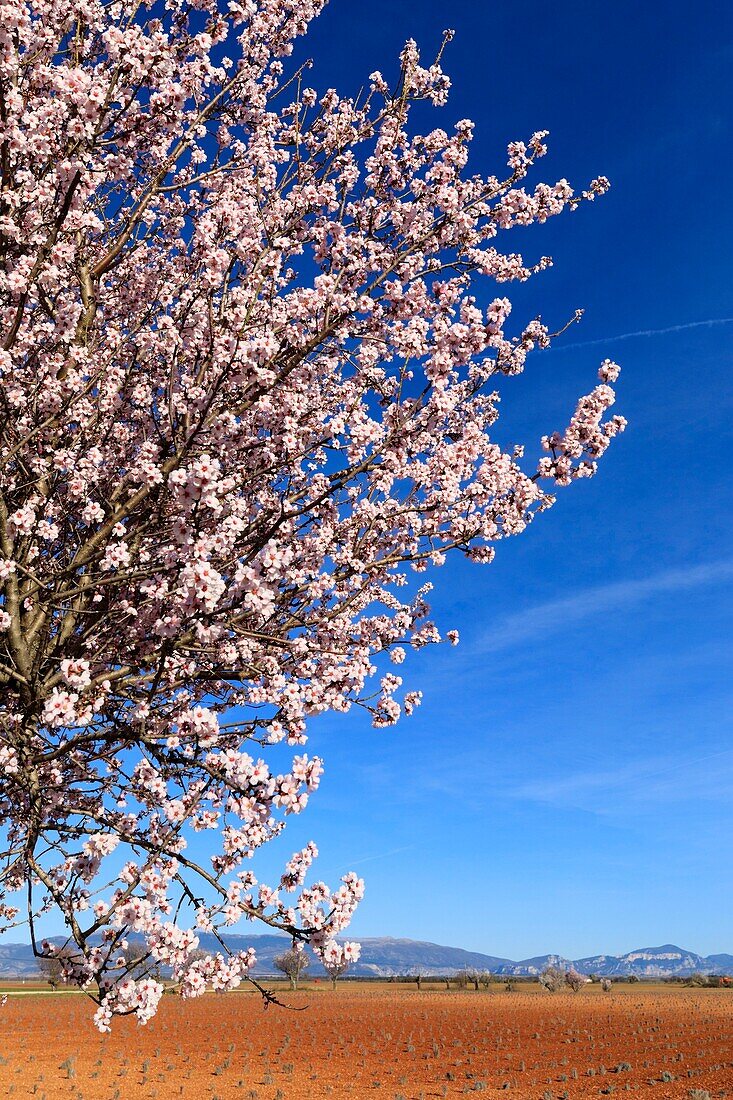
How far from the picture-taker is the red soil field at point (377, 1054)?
97.7ft

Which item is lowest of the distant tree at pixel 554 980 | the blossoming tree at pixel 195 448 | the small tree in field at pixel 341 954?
the distant tree at pixel 554 980

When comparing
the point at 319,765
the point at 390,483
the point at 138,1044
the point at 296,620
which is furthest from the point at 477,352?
the point at 138,1044

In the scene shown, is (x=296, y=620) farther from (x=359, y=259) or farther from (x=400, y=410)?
(x=359, y=259)

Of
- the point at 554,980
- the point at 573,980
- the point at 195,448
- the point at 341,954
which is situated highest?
the point at 195,448

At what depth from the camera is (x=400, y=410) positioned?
8453mm

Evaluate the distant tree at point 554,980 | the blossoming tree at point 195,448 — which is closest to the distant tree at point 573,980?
the distant tree at point 554,980

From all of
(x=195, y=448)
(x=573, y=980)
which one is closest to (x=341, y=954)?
(x=195, y=448)

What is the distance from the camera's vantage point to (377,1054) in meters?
41.0

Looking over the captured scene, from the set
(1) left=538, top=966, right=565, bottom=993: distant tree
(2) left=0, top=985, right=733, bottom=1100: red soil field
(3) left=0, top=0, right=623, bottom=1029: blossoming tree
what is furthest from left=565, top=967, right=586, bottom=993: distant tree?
(3) left=0, top=0, right=623, bottom=1029: blossoming tree

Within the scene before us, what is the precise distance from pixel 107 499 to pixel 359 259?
12.7 ft

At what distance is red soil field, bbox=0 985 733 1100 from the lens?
2977 cm

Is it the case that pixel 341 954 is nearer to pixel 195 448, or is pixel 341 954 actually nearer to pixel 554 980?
pixel 195 448

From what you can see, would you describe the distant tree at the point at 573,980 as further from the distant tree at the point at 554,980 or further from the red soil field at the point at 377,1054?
the red soil field at the point at 377,1054

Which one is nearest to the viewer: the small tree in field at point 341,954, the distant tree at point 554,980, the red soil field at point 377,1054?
the small tree in field at point 341,954
